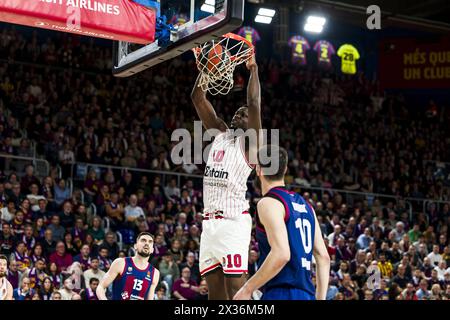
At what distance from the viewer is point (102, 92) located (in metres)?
20.5

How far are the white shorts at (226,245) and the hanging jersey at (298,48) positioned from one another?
22.4 meters

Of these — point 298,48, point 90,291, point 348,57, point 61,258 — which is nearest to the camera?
point 90,291

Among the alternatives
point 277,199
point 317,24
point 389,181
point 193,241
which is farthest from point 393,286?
point 277,199

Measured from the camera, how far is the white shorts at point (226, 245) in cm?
Result: 681

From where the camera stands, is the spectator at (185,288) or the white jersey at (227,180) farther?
the spectator at (185,288)

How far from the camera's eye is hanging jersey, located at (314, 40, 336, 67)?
2969 cm

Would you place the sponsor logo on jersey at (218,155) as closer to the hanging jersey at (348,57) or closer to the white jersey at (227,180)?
the white jersey at (227,180)

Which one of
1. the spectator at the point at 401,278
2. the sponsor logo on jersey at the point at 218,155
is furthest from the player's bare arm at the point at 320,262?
the spectator at the point at 401,278

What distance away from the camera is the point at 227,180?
702cm

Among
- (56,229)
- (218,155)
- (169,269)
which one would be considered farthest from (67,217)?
(218,155)

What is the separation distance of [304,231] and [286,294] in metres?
0.47

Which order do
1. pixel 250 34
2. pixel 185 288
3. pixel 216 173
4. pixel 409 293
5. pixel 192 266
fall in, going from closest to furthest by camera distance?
pixel 216 173, pixel 185 288, pixel 192 266, pixel 409 293, pixel 250 34

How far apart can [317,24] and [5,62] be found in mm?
8892

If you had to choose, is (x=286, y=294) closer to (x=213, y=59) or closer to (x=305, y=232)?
(x=305, y=232)
